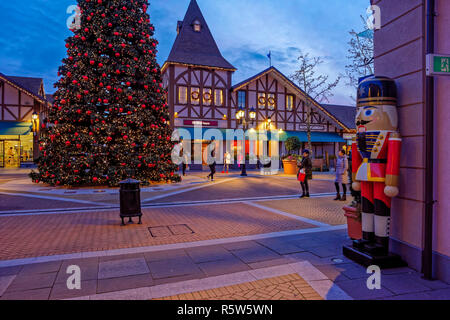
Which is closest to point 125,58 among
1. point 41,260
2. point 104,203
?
point 104,203

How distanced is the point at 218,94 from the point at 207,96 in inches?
49.4

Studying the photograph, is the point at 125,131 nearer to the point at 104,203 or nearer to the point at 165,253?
the point at 104,203

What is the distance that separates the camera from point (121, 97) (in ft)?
43.8

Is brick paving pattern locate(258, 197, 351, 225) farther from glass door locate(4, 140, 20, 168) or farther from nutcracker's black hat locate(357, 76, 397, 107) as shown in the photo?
glass door locate(4, 140, 20, 168)

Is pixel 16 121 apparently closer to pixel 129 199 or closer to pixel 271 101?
pixel 271 101

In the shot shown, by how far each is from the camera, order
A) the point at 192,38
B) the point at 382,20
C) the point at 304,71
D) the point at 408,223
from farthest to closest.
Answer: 1. the point at 192,38
2. the point at 304,71
3. the point at 382,20
4. the point at 408,223

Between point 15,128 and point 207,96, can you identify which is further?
point 207,96

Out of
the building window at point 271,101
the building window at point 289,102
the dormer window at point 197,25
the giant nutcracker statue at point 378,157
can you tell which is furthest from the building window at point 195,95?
the giant nutcracker statue at point 378,157

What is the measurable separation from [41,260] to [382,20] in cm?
646

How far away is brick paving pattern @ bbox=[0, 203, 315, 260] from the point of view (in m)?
5.20

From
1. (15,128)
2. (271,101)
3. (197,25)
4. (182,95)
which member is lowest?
(15,128)

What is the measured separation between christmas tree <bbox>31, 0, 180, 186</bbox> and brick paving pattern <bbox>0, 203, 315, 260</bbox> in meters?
5.48

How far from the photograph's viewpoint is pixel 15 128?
26438 mm

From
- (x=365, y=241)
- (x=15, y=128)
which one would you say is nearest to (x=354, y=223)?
(x=365, y=241)
